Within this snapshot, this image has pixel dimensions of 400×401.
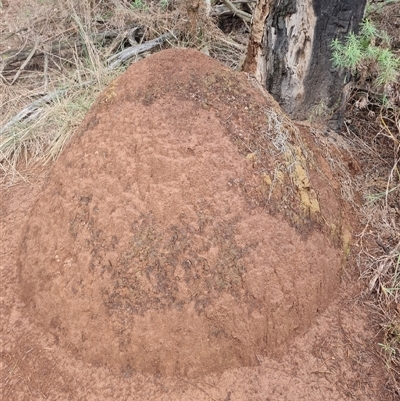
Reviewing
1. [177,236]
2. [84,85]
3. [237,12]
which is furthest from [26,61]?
[177,236]

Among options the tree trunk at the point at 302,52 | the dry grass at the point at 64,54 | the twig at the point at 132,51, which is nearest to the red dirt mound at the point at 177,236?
the tree trunk at the point at 302,52

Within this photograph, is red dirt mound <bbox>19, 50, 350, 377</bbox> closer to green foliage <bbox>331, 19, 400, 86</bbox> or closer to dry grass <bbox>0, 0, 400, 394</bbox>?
dry grass <bbox>0, 0, 400, 394</bbox>

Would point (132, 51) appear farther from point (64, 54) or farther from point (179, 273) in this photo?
point (179, 273)

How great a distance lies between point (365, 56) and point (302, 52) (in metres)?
0.31

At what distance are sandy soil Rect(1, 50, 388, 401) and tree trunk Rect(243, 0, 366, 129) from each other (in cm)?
55

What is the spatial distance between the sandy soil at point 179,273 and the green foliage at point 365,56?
63 cm

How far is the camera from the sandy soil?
1621 mm

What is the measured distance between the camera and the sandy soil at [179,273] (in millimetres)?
1621

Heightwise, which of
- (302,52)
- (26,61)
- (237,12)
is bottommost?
(26,61)

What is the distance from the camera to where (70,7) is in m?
3.93

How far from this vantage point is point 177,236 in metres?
1.67

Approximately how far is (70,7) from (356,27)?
276cm

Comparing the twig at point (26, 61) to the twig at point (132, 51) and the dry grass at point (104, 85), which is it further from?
the twig at point (132, 51)

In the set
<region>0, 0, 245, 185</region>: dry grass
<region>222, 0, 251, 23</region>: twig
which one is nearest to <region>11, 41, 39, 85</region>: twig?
<region>0, 0, 245, 185</region>: dry grass
